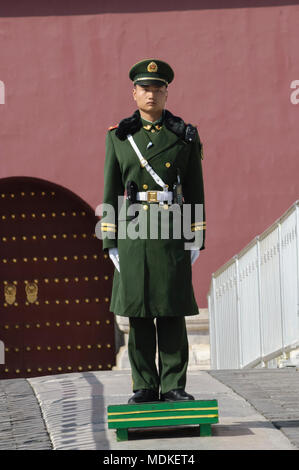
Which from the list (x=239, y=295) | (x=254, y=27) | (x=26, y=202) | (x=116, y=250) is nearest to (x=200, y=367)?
(x=239, y=295)

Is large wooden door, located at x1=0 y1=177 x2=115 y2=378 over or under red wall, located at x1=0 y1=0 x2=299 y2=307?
under

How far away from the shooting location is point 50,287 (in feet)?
38.0

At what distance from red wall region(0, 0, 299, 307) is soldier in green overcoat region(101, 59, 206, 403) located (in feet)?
20.4

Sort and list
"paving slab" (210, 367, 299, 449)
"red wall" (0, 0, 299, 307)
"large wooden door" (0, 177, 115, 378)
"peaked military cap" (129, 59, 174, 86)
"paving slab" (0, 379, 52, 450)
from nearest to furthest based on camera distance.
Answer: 1. "paving slab" (0, 379, 52, 450)
2. "peaked military cap" (129, 59, 174, 86)
3. "paving slab" (210, 367, 299, 449)
4. "red wall" (0, 0, 299, 307)
5. "large wooden door" (0, 177, 115, 378)

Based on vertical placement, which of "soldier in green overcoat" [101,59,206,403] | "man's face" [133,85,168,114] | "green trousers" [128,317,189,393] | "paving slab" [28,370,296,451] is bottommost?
"paving slab" [28,370,296,451]

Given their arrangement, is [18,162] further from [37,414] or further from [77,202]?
[37,414]

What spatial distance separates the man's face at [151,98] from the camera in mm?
4664

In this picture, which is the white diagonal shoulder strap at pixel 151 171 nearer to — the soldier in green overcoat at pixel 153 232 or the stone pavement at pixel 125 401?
the soldier in green overcoat at pixel 153 232

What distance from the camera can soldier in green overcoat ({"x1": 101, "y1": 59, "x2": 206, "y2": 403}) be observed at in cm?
461

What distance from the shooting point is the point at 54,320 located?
457 inches

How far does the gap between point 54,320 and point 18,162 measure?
1848 mm

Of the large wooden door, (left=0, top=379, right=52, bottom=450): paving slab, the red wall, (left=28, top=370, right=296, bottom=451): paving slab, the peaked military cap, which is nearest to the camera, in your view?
(left=28, top=370, right=296, bottom=451): paving slab

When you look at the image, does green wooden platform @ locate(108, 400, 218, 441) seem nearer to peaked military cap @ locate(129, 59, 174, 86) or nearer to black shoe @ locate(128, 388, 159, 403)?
black shoe @ locate(128, 388, 159, 403)

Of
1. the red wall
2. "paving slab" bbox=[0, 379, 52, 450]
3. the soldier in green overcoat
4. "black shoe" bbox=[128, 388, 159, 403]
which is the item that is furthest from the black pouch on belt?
the red wall
